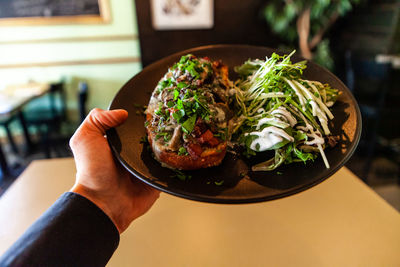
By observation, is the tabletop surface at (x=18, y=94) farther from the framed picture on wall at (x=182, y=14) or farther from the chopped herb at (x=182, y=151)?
the chopped herb at (x=182, y=151)

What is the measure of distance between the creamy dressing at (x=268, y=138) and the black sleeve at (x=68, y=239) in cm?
90

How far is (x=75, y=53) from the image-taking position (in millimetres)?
5246

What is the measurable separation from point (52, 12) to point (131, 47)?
1579 millimetres

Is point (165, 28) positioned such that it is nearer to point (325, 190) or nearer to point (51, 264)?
point (325, 190)

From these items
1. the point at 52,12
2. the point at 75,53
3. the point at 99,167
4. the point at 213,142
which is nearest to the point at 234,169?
the point at 213,142

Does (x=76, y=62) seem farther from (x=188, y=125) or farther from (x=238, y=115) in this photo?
(x=188, y=125)

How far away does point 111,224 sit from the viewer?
133cm

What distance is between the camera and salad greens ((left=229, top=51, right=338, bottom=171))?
4.24 feet

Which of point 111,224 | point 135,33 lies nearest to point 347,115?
point 111,224

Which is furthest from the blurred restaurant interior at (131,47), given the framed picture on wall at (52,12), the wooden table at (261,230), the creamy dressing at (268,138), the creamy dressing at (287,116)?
the creamy dressing at (268,138)

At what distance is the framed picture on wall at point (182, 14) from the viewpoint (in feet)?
15.8

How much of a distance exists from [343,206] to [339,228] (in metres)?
0.20

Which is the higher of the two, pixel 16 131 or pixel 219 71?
pixel 219 71

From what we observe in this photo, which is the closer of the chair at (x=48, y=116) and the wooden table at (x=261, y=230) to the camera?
the wooden table at (x=261, y=230)
